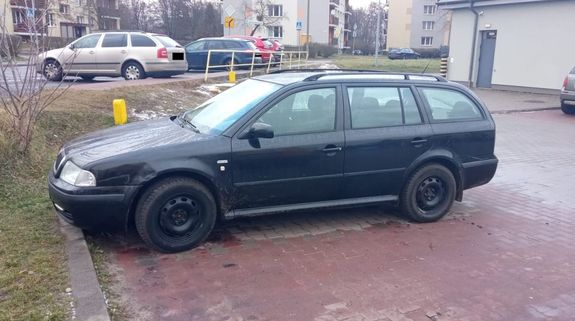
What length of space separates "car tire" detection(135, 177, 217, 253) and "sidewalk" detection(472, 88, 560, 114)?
1303cm

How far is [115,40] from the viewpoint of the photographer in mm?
16156

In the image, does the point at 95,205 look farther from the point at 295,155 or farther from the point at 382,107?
the point at 382,107

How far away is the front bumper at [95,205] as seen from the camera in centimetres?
434

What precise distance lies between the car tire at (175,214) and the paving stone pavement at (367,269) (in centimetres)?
14

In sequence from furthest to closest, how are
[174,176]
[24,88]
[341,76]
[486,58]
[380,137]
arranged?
1. [486,58]
2. [24,88]
3. [341,76]
4. [380,137]
5. [174,176]

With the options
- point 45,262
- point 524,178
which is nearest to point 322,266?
Result: point 45,262

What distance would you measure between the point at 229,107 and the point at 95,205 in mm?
1703

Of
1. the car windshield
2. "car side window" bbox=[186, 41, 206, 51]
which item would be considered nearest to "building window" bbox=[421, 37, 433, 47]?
"car side window" bbox=[186, 41, 206, 51]

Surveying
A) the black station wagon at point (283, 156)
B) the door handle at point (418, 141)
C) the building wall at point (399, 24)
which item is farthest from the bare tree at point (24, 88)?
the building wall at point (399, 24)

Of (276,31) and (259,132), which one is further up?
(276,31)

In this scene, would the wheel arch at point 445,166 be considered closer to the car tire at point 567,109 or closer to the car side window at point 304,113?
the car side window at point 304,113

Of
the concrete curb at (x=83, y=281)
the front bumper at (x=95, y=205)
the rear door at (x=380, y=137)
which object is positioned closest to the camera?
the concrete curb at (x=83, y=281)

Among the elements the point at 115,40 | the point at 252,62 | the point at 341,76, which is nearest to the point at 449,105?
the point at 341,76

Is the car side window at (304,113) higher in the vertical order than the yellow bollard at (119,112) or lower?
higher
